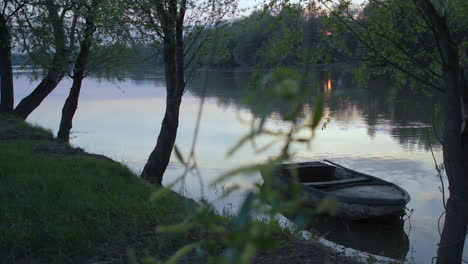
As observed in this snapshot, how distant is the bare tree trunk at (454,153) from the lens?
5.02 meters

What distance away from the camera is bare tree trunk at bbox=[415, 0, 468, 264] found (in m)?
5.02

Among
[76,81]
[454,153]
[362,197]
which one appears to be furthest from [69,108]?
[454,153]

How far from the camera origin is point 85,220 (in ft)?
18.1

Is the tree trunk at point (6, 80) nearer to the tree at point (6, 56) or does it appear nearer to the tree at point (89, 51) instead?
the tree at point (6, 56)

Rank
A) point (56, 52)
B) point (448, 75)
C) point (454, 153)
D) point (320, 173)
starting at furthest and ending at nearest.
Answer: point (320, 173)
point (56, 52)
point (454, 153)
point (448, 75)

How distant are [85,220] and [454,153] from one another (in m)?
3.99

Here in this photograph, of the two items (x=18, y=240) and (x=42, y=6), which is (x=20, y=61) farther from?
(x=18, y=240)

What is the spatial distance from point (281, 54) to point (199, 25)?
16.3 ft

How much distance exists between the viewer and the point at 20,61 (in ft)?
50.5

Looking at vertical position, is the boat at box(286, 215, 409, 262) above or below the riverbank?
below

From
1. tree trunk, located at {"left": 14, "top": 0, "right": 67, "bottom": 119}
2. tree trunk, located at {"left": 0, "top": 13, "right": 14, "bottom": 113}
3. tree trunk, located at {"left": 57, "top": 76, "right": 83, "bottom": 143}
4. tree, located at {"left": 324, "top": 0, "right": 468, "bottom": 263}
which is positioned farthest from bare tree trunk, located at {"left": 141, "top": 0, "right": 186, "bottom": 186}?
tree trunk, located at {"left": 0, "top": 13, "right": 14, "bottom": 113}

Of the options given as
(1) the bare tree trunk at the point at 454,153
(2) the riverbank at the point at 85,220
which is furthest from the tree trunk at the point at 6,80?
(1) the bare tree trunk at the point at 454,153

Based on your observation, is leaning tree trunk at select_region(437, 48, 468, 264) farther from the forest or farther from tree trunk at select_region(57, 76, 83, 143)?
tree trunk at select_region(57, 76, 83, 143)

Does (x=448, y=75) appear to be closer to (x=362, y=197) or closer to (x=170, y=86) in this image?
(x=362, y=197)
